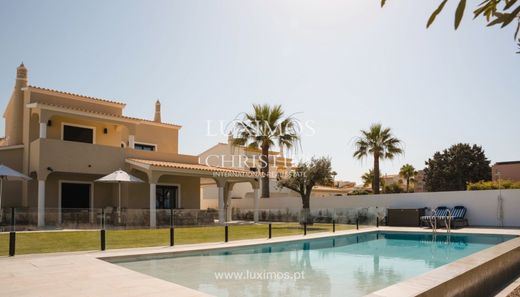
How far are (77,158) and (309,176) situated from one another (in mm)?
13348

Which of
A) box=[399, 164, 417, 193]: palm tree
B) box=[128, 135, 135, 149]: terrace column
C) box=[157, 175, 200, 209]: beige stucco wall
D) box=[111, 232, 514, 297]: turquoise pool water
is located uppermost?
box=[128, 135, 135, 149]: terrace column

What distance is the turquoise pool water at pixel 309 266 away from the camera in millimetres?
8875

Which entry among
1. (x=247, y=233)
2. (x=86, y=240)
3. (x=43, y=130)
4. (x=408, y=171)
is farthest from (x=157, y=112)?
(x=408, y=171)

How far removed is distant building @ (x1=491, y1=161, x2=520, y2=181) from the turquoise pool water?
1348 inches

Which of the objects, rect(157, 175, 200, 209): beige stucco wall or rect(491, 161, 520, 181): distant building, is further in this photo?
rect(491, 161, 520, 181): distant building

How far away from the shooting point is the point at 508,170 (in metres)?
47.3

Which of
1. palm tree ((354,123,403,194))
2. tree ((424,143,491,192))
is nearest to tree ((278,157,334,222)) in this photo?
palm tree ((354,123,403,194))

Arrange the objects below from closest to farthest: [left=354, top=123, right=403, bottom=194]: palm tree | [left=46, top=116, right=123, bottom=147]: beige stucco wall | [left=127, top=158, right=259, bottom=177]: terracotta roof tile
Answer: [left=127, top=158, right=259, bottom=177]: terracotta roof tile → [left=46, top=116, right=123, bottom=147]: beige stucco wall → [left=354, top=123, right=403, bottom=194]: palm tree

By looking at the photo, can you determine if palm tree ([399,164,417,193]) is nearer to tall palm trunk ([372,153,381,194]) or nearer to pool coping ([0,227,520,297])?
tall palm trunk ([372,153,381,194])

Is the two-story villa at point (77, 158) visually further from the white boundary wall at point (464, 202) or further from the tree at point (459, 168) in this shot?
the tree at point (459, 168)

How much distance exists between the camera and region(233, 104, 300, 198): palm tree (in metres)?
30.3

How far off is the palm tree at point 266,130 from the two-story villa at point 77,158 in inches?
178

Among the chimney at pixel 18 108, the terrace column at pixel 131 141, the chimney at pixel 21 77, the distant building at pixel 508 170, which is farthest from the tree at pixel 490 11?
the distant building at pixel 508 170

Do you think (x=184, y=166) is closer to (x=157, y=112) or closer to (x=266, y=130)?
(x=266, y=130)
